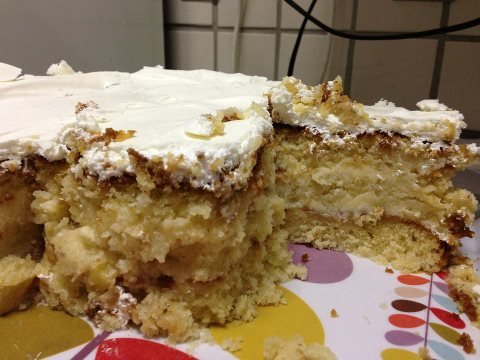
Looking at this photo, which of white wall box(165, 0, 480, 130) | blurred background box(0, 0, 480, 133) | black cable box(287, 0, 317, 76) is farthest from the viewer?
black cable box(287, 0, 317, 76)

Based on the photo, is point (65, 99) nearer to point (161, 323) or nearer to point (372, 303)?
point (161, 323)

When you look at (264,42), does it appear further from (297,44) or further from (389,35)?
(389,35)

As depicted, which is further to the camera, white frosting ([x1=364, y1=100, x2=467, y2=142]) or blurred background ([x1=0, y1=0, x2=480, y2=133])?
blurred background ([x1=0, y1=0, x2=480, y2=133])

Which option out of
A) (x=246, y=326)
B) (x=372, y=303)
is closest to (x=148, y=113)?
(x=246, y=326)

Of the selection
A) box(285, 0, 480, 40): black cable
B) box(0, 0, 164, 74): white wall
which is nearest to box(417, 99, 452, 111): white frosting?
box(285, 0, 480, 40): black cable

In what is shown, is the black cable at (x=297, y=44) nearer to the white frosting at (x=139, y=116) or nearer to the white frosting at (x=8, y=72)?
the white frosting at (x=139, y=116)

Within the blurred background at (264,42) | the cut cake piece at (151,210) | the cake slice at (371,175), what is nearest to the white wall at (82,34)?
the blurred background at (264,42)

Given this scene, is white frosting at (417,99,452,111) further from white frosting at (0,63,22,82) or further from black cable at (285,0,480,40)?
white frosting at (0,63,22,82)
